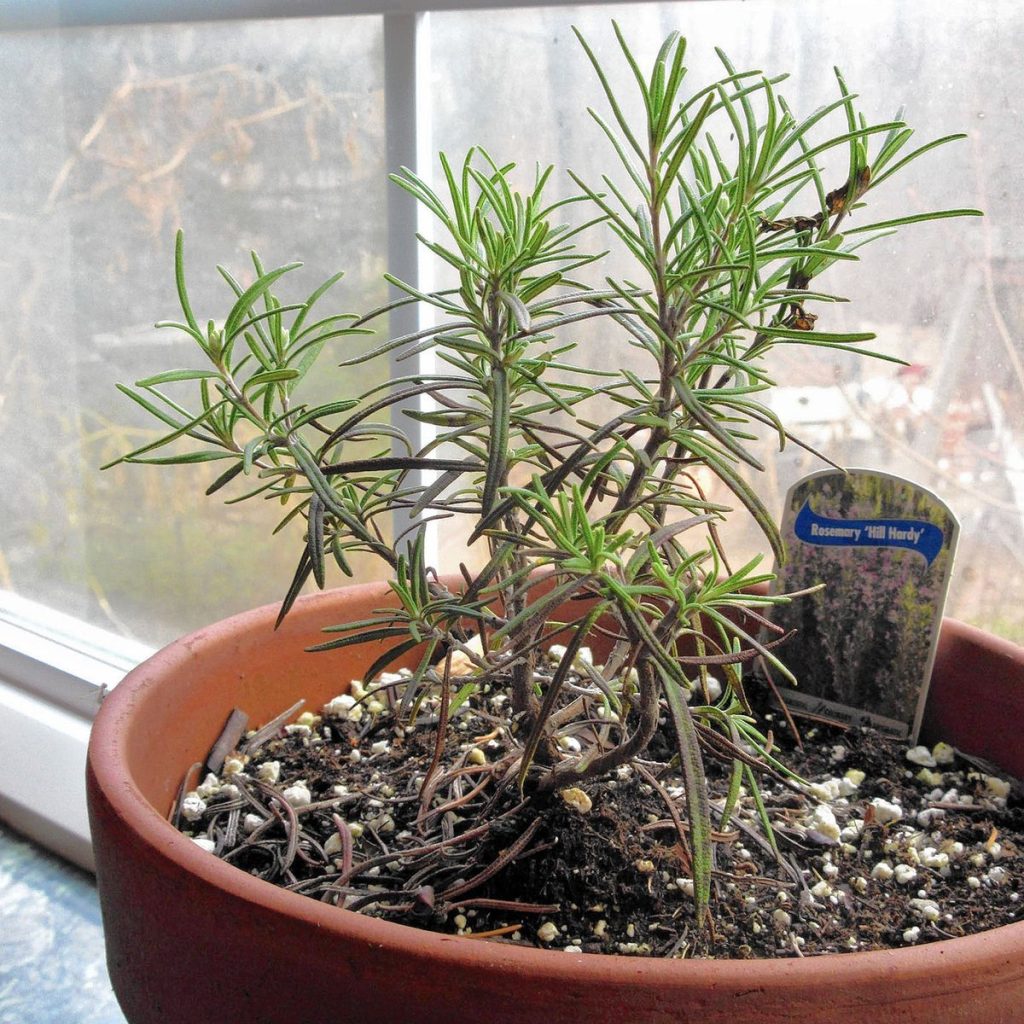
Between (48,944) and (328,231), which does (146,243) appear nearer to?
(328,231)

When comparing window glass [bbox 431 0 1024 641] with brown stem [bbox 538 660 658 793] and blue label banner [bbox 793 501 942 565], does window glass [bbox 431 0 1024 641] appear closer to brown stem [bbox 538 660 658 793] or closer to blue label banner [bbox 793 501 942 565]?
blue label banner [bbox 793 501 942 565]

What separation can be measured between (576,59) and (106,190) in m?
0.71

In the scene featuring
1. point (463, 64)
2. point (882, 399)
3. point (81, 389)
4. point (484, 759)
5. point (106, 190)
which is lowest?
point (484, 759)

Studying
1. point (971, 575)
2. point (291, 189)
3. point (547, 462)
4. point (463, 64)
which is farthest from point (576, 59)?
point (971, 575)

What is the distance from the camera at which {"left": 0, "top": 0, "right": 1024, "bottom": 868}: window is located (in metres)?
0.98

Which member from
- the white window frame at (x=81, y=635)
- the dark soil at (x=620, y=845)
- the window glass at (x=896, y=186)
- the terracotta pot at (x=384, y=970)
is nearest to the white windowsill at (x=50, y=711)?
the white window frame at (x=81, y=635)

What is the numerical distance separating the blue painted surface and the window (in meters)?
0.08

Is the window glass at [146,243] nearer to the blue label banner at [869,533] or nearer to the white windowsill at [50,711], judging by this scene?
the white windowsill at [50,711]

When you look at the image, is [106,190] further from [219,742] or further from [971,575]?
[971,575]

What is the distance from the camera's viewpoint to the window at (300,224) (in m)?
0.98

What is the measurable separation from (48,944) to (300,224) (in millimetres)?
833

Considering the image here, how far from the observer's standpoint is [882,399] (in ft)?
3.48

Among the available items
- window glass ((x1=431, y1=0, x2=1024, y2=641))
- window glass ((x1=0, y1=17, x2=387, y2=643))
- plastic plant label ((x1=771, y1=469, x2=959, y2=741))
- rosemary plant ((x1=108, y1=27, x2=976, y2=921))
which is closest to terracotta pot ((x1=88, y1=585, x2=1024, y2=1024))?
rosemary plant ((x1=108, y1=27, x2=976, y2=921))

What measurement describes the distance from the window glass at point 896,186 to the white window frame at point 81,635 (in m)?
0.06
